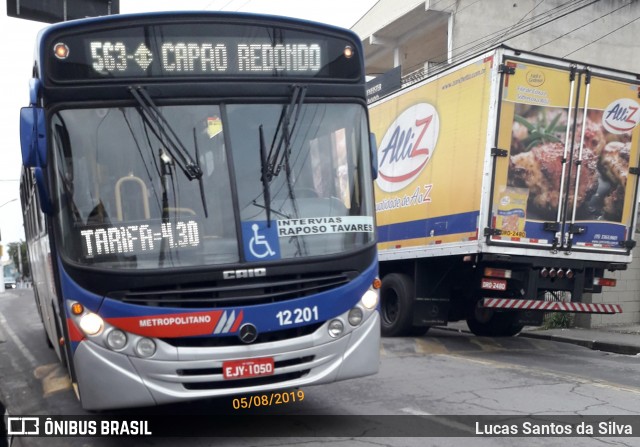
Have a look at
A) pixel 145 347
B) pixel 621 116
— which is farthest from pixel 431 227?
pixel 145 347

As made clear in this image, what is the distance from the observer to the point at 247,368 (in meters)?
5.16

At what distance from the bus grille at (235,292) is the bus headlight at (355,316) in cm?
26

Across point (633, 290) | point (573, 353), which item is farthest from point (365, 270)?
point (633, 290)

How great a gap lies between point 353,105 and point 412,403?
116 inches

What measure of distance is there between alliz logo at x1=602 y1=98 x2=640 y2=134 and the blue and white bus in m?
6.05

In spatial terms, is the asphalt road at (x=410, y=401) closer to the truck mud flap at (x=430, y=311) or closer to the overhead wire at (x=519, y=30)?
the truck mud flap at (x=430, y=311)

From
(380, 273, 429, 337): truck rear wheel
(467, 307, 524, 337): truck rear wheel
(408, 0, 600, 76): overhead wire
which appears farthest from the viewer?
(408, 0, 600, 76): overhead wire

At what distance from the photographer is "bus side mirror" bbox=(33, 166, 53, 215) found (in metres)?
5.14

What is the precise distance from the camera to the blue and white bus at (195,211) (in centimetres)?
500

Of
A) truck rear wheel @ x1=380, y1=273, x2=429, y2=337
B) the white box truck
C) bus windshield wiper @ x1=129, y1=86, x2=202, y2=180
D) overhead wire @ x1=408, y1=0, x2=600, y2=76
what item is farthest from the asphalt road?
overhead wire @ x1=408, y1=0, x2=600, y2=76

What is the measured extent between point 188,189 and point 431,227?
6.43m

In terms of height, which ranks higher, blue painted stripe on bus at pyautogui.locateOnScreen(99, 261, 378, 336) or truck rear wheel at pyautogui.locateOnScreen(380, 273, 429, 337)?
blue painted stripe on bus at pyautogui.locateOnScreen(99, 261, 378, 336)

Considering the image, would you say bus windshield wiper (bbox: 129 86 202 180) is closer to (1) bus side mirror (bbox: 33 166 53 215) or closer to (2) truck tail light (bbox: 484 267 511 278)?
(1) bus side mirror (bbox: 33 166 53 215)
